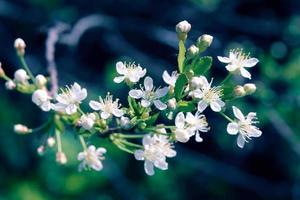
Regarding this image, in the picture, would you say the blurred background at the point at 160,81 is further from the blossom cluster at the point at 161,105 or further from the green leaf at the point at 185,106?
the green leaf at the point at 185,106

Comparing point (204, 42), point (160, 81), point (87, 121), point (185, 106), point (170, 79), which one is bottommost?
point (87, 121)

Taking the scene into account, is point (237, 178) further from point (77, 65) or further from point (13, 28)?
point (13, 28)

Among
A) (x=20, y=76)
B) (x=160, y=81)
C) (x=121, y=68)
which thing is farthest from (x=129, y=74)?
(x=160, y=81)

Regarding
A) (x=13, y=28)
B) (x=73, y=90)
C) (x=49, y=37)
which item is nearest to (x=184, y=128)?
(x=73, y=90)

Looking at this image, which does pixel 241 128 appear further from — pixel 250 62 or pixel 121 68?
pixel 121 68

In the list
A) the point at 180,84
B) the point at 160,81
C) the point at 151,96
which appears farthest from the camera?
the point at 160,81

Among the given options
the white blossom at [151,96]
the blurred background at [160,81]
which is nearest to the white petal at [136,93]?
the white blossom at [151,96]
